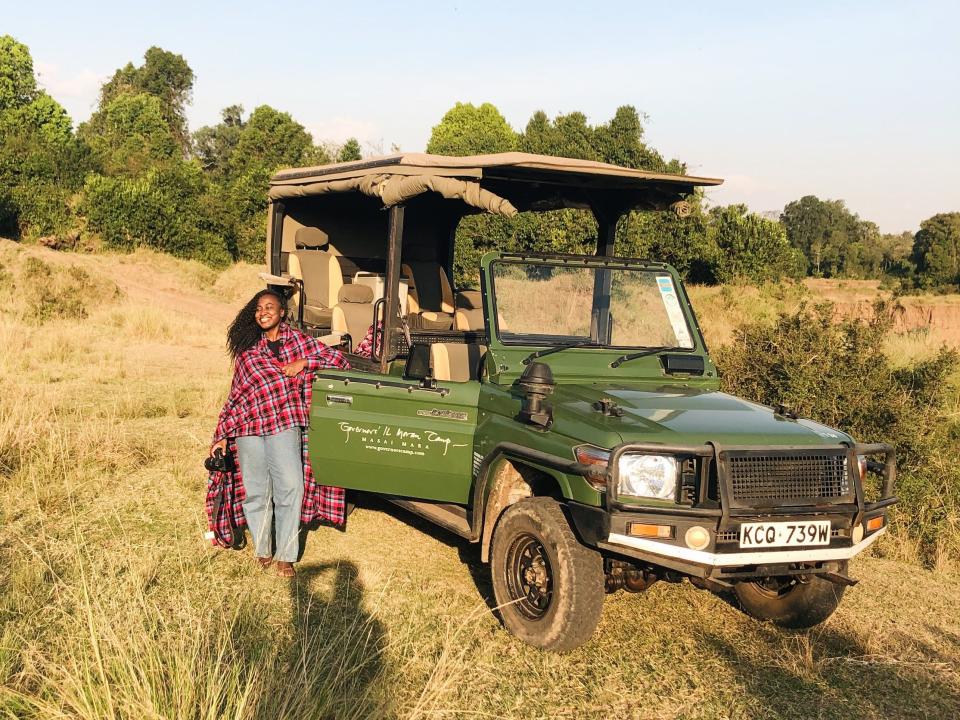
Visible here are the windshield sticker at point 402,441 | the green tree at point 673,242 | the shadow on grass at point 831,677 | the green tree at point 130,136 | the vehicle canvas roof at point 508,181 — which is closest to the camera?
the shadow on grass at point 831,677

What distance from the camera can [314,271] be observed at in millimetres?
8273

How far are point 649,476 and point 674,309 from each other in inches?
81.5

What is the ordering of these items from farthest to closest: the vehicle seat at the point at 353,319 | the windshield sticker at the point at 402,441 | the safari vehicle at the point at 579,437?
the vehicle seat at the point at 353,319 → the windshield sticker at the point at 402,441 → the safari vehicle at the point at 579,437

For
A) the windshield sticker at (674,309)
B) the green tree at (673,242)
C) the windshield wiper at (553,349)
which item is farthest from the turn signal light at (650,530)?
the green tree at (673,242)

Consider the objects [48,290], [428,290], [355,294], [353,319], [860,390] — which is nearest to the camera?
[353,319]

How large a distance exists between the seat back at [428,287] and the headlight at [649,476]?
14.5 feet

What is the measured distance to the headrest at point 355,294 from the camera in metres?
7.59

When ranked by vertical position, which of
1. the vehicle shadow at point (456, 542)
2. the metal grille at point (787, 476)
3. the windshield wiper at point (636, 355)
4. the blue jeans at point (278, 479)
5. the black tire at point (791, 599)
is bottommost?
the vehicle shadow at point (456, 542)

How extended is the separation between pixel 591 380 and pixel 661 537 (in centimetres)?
153

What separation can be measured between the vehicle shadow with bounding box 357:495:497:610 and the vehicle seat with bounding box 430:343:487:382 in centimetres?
119

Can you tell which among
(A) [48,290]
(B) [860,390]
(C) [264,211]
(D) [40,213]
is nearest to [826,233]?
(C) [264,211]

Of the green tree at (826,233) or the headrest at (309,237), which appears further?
the green tree at (826,233)

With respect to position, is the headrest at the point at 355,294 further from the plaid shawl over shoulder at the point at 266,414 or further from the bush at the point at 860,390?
the bush at the point at 860,390

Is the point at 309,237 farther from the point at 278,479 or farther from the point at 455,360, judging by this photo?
the point at 278,479
